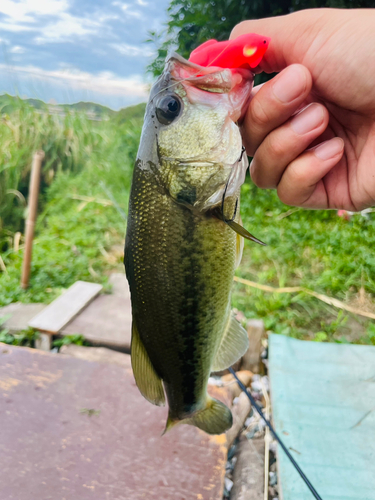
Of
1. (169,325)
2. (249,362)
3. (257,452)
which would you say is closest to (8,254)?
(249,362)

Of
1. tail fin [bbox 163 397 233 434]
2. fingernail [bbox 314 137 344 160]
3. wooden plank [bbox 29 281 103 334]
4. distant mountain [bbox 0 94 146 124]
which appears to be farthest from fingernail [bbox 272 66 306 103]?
distant mountain [bbox 0 94 146 124]

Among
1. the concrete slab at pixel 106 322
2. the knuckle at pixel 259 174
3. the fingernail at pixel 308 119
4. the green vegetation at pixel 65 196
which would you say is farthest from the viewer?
the green vegetation at pixel 65 196

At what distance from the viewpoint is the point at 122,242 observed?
4980mm

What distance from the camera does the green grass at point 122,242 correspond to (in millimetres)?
3221

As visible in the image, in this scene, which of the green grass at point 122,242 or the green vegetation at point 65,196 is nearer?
the green grass at point 122,242

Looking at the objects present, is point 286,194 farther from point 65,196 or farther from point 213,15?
point 65,196

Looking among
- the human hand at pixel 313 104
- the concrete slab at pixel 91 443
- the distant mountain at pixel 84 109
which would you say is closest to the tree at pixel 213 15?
the distant mountain at pixel 84 109

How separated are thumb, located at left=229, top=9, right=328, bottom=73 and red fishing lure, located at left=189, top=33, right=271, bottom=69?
17 centimetres

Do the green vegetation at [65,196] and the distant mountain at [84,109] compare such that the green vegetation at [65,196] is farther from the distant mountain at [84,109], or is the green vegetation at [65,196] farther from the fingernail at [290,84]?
the fingernail at [290,84]

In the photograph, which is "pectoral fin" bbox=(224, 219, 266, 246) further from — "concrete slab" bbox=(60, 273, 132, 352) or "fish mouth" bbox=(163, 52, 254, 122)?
"concrete slab" bbox=(60, 273, 132, 352)

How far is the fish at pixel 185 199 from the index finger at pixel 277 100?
11 centimetres

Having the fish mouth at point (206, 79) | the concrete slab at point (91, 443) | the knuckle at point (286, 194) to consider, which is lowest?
the concrete slab at point (91, 443)

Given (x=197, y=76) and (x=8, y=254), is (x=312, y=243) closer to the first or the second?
(x=197, y=76)

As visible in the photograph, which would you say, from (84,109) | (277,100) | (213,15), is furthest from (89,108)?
(277,100)
